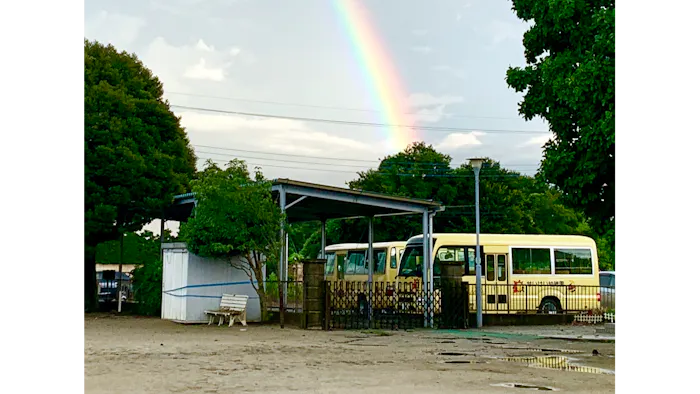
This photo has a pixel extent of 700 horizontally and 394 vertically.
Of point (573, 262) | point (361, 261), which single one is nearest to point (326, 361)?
point (573, 262)

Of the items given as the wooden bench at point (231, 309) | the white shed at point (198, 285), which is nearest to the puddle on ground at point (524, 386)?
the wooden bench at point (231, 309)

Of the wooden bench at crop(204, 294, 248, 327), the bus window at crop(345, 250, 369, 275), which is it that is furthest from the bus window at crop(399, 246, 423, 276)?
the wooden bench at crop(204, 294, 248, 327)

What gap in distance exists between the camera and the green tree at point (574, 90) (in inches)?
578

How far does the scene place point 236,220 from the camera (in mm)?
21781

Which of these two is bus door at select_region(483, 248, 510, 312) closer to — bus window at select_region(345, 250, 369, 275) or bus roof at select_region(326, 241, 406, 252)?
bus roof at select_region(326, 241, 406, 252)

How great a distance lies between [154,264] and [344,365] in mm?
15181

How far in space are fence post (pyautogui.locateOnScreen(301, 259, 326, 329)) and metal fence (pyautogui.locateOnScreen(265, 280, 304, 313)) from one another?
1.07m

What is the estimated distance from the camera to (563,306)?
28.4 metres

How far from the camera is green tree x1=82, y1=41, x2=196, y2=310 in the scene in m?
25.8

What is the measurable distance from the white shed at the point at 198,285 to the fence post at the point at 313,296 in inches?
106

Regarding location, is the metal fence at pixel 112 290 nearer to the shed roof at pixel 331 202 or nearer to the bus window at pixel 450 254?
the shed roof at pixel 331 202
